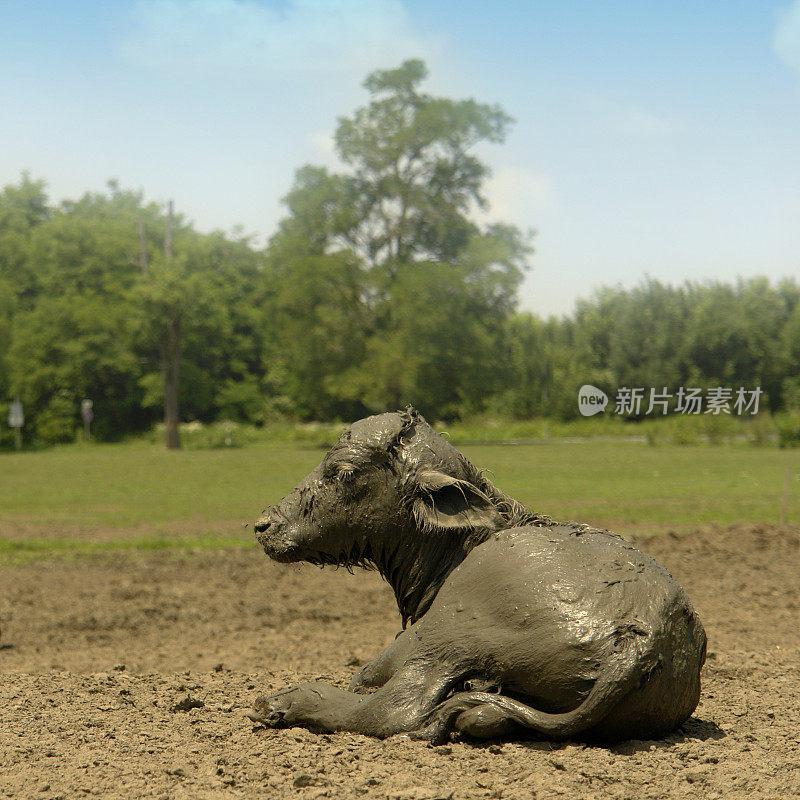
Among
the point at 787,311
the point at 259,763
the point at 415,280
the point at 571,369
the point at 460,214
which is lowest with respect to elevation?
the point at 259,763

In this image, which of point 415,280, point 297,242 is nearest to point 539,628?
point 415,280

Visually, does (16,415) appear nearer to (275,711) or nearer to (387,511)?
(275,711)

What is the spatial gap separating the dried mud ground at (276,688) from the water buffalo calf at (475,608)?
0.14 meters

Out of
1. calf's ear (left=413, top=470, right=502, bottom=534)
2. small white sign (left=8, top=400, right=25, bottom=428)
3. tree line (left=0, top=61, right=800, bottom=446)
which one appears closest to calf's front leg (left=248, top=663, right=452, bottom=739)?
calf's ear (left=413, top=470, right=502, bottom=534)

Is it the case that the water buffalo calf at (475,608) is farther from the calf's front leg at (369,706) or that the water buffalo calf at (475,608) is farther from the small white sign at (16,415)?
A: the small white sign at (16,415)

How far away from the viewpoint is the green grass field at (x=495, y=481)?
1522 cm

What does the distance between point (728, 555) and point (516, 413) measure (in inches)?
282

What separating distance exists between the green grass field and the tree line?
9350 mm

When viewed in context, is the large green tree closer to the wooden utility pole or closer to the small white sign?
the wooden utility pole

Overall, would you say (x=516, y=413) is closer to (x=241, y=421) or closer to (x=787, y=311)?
(x=787, y=311)

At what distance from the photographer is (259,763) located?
371cm

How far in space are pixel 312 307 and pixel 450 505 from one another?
4083cm

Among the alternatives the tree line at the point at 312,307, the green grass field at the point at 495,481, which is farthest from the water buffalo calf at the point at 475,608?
the tree line at the point at 312,307

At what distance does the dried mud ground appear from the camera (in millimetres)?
3496
